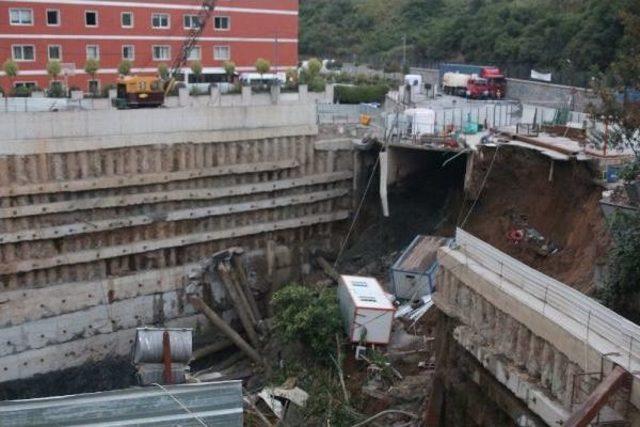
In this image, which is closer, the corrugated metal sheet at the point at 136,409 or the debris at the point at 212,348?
the corrugated metal sheet at the point at 136,409

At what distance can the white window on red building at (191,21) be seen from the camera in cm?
3688

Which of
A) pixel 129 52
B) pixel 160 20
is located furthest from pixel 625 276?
pixel 160 20

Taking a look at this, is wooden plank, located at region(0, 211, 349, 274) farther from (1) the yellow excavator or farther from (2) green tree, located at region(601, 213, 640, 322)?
(2) green tree, located at region(601, 213, 640, 322)

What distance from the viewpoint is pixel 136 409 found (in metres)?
10.7

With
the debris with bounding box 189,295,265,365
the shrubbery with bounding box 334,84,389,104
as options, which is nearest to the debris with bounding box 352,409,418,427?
the debris with bounding box 189,295,265,365

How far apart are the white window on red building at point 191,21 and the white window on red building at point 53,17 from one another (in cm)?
620

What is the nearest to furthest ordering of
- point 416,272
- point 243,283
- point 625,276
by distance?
point 625,276 → point 416,272 → point 243,283

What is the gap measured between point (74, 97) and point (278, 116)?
19.4ft

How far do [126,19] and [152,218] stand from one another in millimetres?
16835

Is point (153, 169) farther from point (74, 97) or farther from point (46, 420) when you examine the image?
point (46, 420)

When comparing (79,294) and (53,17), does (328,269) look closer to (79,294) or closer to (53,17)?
(79,294)

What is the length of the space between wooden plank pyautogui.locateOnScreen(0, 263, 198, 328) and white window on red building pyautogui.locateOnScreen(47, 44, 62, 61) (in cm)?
1566

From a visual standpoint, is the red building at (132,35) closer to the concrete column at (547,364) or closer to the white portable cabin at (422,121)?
the white portable cabin at (422,121)

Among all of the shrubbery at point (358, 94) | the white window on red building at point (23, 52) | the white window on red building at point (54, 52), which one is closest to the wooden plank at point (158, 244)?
the shrubbery at point (358, 94)
